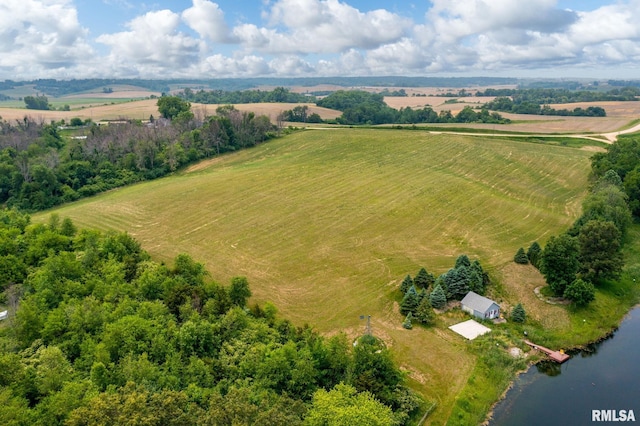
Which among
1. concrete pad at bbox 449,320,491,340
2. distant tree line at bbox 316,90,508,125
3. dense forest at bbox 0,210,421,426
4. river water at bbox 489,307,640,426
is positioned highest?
distant tree line at bbox 316,90,508,125

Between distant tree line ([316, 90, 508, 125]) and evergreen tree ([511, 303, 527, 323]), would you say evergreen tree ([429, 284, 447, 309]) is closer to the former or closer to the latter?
evergreen tree ([511, 303, 527, 323])

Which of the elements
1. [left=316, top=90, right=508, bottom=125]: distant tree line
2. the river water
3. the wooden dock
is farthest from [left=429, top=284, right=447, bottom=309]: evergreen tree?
[left=316, top=90, right=508, bottom=125]: distant tree line

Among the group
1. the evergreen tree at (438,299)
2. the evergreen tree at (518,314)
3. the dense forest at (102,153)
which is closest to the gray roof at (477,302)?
the evergreen tree at (518,314)

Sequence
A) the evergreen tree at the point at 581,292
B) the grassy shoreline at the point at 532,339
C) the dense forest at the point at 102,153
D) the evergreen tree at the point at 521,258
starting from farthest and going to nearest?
the dense forest at the point at 102,153 < the evergreen tree at the point at 521,258 < the evergreen tree at the point at 581,292 < the grassy shoreline at the point at 532,339

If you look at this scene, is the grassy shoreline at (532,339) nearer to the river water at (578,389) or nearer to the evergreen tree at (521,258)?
the river water at (578,389)

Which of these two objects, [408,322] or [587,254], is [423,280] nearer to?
[408,322]

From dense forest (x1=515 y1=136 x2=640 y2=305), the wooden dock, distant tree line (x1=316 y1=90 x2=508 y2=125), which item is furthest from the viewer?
distant tree line (x1=316 y1=90 x2=508 y2=125)
